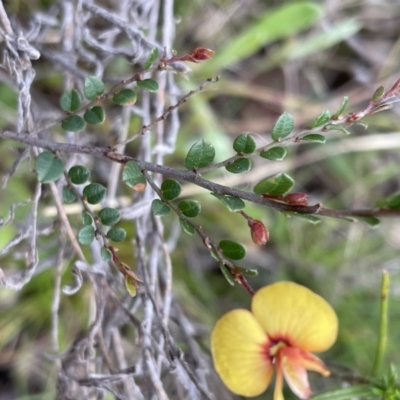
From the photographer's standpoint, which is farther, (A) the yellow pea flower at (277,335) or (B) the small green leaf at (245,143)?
(A) the yellow pea flower at (277,335)

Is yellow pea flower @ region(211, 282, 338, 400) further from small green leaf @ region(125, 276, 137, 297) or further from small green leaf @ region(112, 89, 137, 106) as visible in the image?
small green leaf @ region(112, 89, 137, 106)

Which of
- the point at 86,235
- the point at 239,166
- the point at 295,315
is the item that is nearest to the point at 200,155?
the point at 239,166

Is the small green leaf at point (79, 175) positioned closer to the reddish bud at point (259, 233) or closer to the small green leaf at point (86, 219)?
the small green leaf at point (86, 219)

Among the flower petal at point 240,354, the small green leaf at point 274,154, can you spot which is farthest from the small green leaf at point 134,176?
the flower petal at point 240,354

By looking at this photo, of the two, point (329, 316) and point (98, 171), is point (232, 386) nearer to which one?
point (329, 316)

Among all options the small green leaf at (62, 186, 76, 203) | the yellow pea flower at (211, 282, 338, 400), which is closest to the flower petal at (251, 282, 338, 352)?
the yellow pea flower at (211, 282, 338, 400)

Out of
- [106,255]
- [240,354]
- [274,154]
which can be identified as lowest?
[240,354]

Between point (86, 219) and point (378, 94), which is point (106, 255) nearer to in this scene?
point (86, 219)

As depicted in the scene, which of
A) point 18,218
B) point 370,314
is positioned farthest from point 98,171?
point 370,314

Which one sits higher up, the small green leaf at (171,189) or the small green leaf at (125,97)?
the small green leaf at (125,97)
